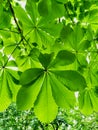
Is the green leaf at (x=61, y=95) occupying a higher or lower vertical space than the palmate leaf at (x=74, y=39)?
lower

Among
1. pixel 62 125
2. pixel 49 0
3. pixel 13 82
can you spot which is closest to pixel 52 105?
pixel 13 82

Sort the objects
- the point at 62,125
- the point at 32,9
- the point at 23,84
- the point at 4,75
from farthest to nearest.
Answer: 1. the point at 62,125
2. the point at 32,9
3. the point at 4,75
4. the point at 23,84

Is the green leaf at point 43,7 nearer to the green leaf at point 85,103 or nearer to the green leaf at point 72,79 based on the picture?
the green leaf at point 72,79

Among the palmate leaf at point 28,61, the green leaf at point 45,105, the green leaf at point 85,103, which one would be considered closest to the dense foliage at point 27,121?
the green leaf at point 85,103

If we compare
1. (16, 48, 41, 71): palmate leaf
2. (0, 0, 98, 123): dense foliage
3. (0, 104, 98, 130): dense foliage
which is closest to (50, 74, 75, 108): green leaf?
(0, 0, 98, 123): dense foliage

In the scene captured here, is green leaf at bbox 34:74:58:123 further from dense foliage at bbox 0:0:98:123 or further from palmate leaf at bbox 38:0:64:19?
palmate leaf at bbox 38:0:64:19

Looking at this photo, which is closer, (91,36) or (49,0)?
(49,0)

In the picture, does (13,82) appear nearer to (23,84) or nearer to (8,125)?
(23,84)
